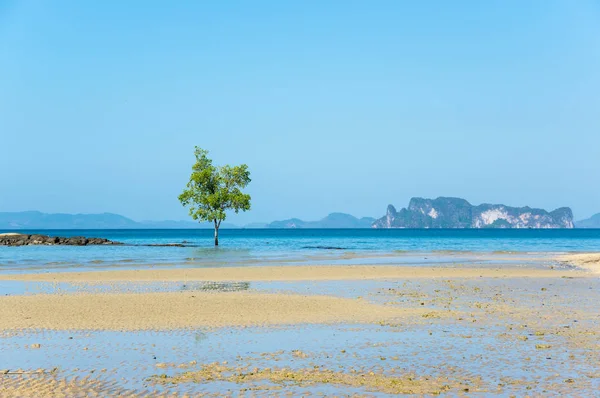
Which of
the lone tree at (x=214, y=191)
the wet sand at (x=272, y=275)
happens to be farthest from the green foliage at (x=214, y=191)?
the wet sand at (x=272, y=275)

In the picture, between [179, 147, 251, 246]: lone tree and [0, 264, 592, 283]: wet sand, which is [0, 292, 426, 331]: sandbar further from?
[179, 147, 251, 246]: lone tree

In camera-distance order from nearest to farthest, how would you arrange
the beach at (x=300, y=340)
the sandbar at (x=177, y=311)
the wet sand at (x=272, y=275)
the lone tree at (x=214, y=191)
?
1. the beach at (x=300, y=340)
2. the sandbar at (x=177, y=311)
3. the wet sand at (x=272, y=275)
4. the lone tree at (x=214, y=191)

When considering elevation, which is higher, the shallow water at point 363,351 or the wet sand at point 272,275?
the wet sand at point 272,275

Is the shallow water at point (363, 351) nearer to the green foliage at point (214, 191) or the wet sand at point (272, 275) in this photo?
the wet sand at point (272, 275)

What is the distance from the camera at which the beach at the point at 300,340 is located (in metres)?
11.6

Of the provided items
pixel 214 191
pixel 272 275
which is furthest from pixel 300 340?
pixel 214 191

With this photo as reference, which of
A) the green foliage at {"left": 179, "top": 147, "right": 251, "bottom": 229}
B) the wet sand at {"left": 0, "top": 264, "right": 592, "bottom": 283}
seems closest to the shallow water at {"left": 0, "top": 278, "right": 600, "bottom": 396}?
the wet sand at {"left": 0, "top": 264, "right": 592, "bottom": 283}

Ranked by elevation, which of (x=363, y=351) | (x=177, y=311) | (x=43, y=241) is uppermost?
(x=43, y=241)

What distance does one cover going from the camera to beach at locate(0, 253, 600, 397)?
11.6 meters

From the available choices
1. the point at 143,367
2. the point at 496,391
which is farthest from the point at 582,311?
the point at 143,367

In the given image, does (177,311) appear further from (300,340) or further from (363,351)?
(363,351)

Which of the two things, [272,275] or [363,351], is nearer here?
[363,351]

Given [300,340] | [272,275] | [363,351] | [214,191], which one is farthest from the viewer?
[214,191]

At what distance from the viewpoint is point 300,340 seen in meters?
15.8
